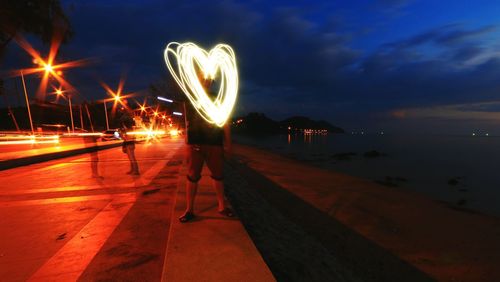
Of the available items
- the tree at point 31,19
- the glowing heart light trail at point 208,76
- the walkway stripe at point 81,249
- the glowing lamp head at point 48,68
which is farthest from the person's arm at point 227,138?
the glowing lamp head at point 48,68

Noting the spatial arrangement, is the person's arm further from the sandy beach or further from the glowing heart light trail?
the sandy beach

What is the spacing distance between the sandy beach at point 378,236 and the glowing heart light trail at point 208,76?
219 centimetres

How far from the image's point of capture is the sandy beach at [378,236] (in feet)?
19.5

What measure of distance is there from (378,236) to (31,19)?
1821 centimetres

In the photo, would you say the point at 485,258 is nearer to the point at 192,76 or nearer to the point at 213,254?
the point at 213,254

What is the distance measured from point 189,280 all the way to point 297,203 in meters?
9.11

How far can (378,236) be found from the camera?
8812 mm

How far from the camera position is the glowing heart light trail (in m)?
4.54

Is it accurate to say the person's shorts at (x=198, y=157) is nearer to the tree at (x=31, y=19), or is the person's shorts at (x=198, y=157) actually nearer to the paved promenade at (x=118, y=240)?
the paved promenade at (x=118, y=240)

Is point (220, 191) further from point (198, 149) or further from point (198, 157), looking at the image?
point (198, 149)

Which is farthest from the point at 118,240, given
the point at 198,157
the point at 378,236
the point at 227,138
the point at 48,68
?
the point at 48,68

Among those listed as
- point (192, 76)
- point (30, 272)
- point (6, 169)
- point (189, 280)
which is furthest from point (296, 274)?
point (6, 169)

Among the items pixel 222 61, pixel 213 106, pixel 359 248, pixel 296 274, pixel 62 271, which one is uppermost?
pixel 222 61

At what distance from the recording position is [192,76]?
499cm
